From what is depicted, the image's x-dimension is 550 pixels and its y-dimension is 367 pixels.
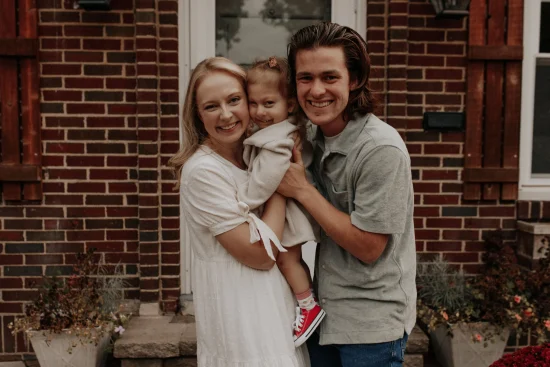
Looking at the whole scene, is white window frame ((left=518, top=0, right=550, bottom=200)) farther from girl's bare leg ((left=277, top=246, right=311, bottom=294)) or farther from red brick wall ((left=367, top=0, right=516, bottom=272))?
girl's bare leg ((left=277, top=246, right=311, bottom=294))

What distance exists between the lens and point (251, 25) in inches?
150

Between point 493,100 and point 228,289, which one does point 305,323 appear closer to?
point 228,289

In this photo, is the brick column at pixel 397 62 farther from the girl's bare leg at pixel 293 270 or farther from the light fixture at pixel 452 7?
the girl's bare leg at pixel 293 270

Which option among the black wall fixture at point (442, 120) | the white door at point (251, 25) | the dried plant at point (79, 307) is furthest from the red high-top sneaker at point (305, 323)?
the black wall fixture at point (442, 120)

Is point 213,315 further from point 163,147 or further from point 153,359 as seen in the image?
point 163,147

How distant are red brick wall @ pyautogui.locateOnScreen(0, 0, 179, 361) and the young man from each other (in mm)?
1812

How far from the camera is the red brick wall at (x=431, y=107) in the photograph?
3.63m

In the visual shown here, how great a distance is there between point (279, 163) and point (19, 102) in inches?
94.7

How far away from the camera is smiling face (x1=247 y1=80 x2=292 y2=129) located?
2.02 meters

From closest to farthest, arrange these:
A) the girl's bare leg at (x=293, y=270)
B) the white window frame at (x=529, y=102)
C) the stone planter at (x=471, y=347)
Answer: the girl's bare leg at (x=293, y=270) → the stone planter at (x=471, y=347) → the white window frame at (x=529, y=102)

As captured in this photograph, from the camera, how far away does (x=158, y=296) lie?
3682 mm

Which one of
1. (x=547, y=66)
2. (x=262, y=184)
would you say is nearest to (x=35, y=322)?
(x=262, y=184)

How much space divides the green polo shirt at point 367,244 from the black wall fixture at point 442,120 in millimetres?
1859

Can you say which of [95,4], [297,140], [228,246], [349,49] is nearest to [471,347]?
[297,140]
